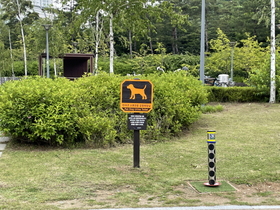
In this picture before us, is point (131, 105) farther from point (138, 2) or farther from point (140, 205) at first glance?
point (138, 2)

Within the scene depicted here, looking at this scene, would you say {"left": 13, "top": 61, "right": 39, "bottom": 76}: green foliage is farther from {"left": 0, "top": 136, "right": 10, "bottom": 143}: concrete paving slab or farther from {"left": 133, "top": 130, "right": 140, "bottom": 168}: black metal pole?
Result: {"left": 133, "top": 130, "right": 140, "bottom": 168}: black metal pole

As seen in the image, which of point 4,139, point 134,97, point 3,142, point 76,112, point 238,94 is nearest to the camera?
point 134,97

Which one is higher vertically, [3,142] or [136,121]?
[136,121]

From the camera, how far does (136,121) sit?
605cm

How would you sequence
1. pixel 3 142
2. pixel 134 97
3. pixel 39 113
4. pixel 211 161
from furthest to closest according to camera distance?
pixel 3 142 < pixel 39 113 < pixel 134 97 < pixel 211 161

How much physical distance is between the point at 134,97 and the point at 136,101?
0.07 m

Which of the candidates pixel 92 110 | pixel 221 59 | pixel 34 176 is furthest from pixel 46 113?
pixel 221 59

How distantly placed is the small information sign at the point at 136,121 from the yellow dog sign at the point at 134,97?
0.29 ft

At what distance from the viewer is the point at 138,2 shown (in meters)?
15.7

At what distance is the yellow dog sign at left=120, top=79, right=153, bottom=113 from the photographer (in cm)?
598

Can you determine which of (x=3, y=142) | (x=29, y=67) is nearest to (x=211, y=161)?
(x=3, y=142)

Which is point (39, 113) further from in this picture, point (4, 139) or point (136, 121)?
point (136, 121)

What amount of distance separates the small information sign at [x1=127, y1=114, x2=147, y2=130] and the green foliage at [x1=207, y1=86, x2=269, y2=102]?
1157 cm

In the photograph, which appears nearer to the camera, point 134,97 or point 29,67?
point 134,97
